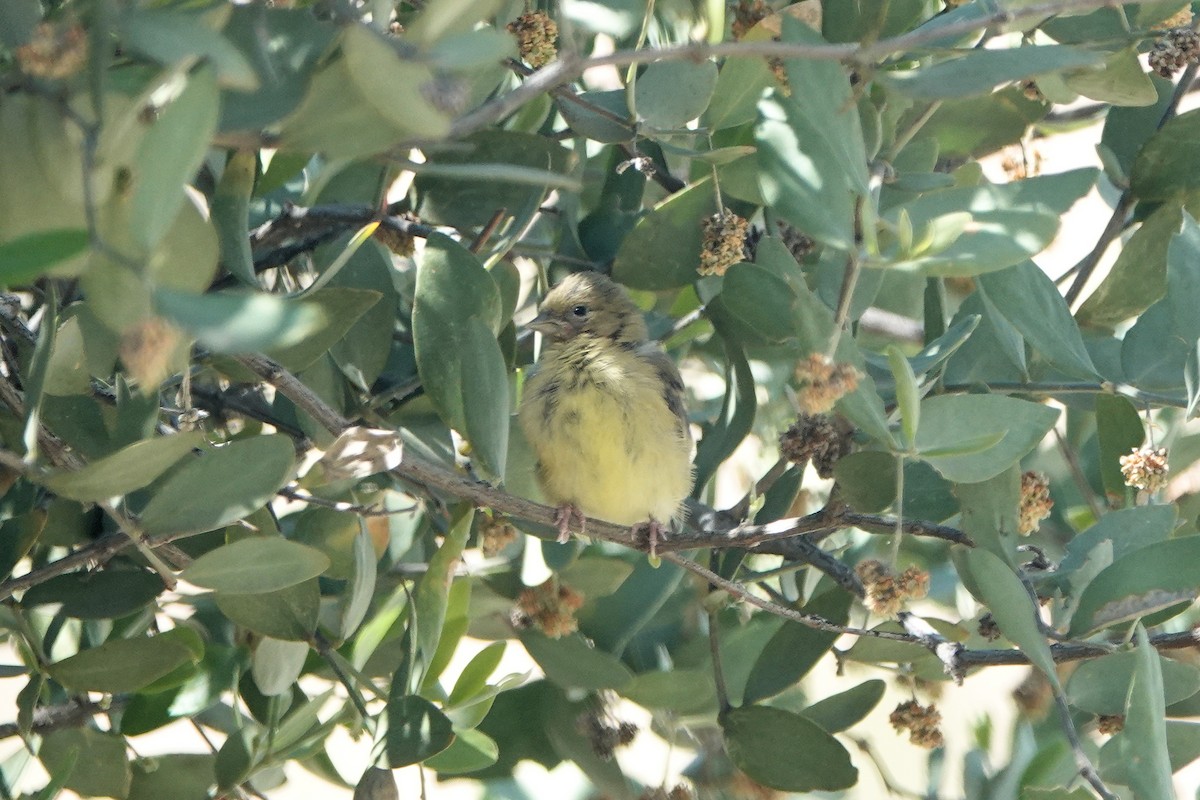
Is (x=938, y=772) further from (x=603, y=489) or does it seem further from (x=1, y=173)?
(x=1, y=173)

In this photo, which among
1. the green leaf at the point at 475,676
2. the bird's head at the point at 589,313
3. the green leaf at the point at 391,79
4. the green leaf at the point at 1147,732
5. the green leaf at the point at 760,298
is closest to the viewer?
the green leaf at the point at 391,79

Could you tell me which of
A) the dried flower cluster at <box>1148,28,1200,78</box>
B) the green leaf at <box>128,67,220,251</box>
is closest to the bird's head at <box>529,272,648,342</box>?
the dried flower cluster at <box>1148,28,1200,78</box>

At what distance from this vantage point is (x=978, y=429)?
2238mm

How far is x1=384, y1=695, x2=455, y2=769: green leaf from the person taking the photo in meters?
2.31

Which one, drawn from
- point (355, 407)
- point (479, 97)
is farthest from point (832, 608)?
point (479, 97)

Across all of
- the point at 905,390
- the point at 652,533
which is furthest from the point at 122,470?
the point at 652,533

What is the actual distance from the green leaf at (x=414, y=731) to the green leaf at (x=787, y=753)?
0.76m

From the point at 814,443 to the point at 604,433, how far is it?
1090mm

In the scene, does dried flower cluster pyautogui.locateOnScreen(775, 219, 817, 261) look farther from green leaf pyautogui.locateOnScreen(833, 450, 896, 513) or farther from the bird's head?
green leaf pyautogui.locateOnScreen(833, 450, 896, 513)

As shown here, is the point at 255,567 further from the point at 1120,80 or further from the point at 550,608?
the point at 1120,80

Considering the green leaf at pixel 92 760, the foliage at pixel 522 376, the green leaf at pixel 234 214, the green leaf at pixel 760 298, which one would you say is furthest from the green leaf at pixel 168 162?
the green leaf at pixel 92 760

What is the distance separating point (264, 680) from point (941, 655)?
4.15 feet

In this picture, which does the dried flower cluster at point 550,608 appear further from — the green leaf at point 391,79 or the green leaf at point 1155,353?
the green leaf at point 391,79

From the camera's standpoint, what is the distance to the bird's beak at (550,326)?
358 cm
